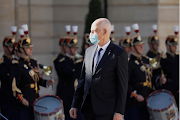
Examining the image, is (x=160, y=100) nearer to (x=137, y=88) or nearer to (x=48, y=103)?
(x=137, y=88)

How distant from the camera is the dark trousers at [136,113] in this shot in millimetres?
6385

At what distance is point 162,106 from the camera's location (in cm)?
600

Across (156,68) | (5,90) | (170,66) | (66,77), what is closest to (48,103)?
→ (5,90)

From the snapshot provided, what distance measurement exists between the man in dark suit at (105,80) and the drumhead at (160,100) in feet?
9.01

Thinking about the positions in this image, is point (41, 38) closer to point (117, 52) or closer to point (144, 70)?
point (144, 70)

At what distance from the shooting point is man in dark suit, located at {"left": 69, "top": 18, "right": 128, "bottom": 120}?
3.45 metres

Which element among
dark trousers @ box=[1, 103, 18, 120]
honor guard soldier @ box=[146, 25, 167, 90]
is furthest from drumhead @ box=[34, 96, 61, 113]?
honor guard soldier @ box=[146, 25, 167, 90]

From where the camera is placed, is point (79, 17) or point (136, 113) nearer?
point (136, 113)

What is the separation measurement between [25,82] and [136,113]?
2350mm

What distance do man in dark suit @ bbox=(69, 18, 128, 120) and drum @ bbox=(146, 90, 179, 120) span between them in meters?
2.65

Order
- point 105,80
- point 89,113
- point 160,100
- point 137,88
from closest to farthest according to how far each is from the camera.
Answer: point 105,80 → point 89,113 → point 160,100 → point 137,88

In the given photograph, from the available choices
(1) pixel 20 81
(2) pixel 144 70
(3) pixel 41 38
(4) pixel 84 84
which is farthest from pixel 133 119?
(3) pixel 41 38

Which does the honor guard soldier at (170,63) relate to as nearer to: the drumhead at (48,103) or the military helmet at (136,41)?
the military helmet at (136,41)

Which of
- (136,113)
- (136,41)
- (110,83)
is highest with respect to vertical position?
→ (136,41)
